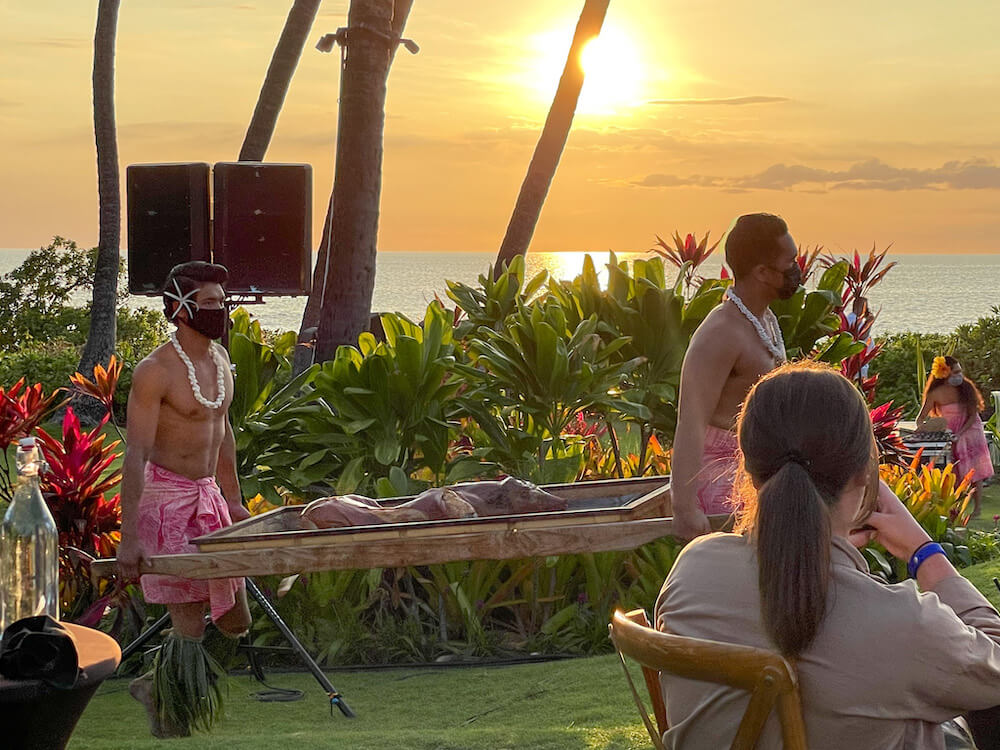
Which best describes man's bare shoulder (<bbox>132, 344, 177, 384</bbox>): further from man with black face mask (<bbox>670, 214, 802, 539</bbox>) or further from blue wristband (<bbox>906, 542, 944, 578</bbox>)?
blue wristband (<bbox>906, 542, 944, 578</bbox>)

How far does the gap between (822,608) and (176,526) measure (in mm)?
3258

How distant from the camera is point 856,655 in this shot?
2016mm

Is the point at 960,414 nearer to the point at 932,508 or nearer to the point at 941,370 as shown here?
the point at 941,370

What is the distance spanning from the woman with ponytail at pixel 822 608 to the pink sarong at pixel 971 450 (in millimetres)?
9409

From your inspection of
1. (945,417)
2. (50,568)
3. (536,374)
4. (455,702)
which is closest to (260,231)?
(536,374)

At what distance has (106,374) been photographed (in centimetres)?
633

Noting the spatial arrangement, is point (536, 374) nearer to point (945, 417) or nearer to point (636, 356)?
point (636, 356)

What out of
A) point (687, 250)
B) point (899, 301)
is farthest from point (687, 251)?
point (899, 301)

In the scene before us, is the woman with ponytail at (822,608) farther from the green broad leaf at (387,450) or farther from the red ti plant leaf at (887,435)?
the red ti plant leaf at (887,435)

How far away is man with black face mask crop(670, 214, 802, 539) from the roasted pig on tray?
773 millimetres

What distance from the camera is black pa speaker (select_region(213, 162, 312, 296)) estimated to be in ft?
24.7

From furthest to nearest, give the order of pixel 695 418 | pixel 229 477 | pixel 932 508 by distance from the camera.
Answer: pixel 932 508 → pixel 229 477 → pixel 695 418

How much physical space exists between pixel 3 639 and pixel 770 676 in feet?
4.77

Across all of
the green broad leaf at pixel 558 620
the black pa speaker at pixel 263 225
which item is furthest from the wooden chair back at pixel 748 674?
the black pa speaker at pixel 263 225
